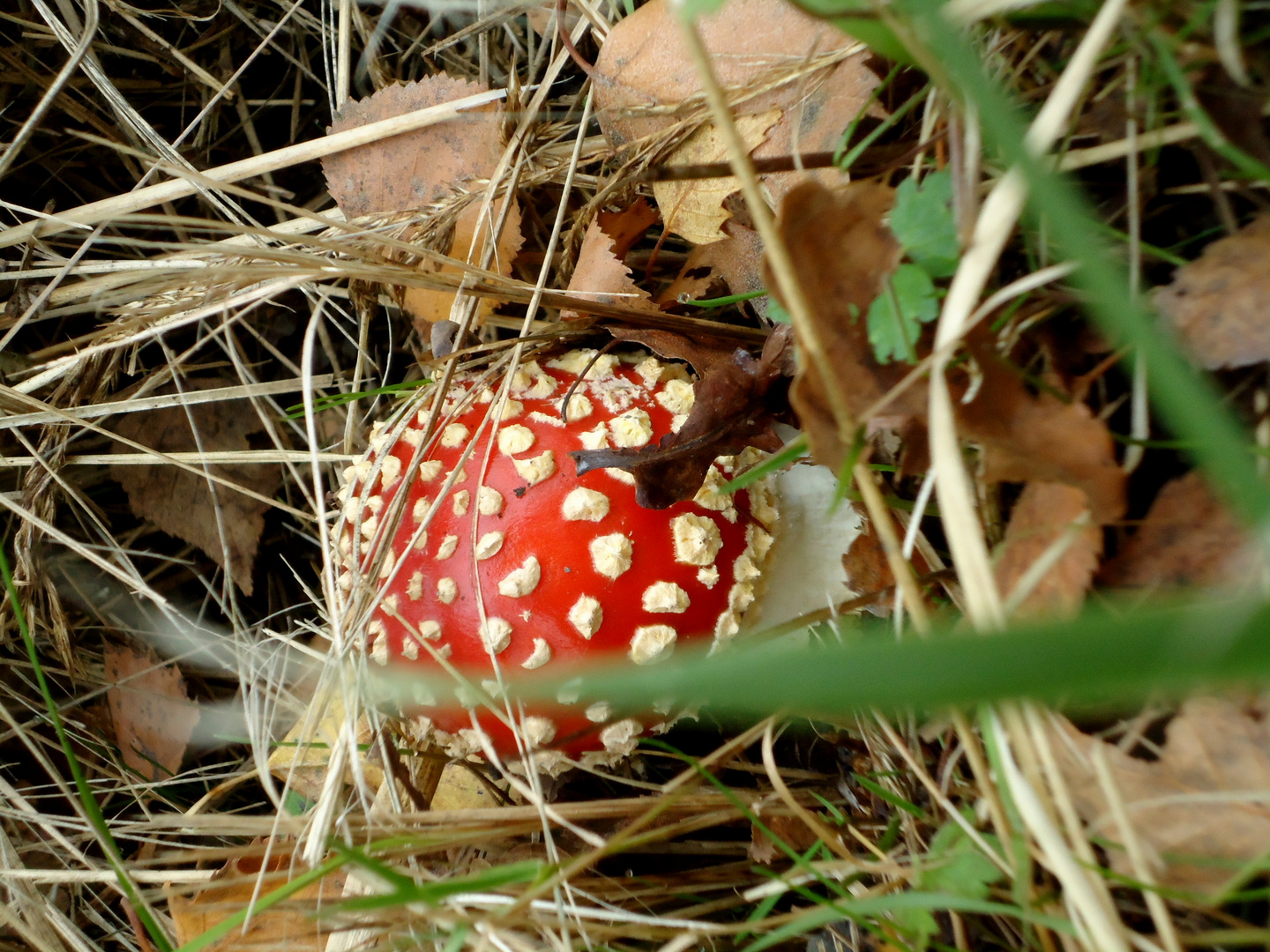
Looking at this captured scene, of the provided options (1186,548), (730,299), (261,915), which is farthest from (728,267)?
(261,915)

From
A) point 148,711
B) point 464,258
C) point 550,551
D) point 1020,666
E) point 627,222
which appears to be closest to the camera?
point 1020,666

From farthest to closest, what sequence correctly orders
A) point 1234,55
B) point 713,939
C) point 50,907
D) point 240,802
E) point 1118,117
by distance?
point 240,802 < point 50,907 < point 713,939 < point 1118,117 < point 1234,55

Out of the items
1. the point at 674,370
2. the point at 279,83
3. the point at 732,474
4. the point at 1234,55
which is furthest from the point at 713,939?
the point at 279,83

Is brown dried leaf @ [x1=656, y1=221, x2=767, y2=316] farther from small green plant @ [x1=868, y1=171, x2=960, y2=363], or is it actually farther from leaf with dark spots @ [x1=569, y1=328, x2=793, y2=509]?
small green plant @ [x1=868, y1=171, x2=960, y2=363]

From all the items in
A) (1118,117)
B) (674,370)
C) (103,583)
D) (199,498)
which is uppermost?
(1118,117)

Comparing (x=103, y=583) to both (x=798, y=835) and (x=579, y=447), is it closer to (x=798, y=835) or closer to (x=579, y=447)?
(x=579, y=447)

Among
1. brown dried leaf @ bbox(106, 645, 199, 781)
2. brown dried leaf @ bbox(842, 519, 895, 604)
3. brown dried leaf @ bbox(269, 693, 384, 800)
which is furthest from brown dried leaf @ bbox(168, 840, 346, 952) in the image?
brown dried leaf @ bbox(842, 519, 895, 604)

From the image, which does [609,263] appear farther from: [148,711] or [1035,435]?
[148,711]
